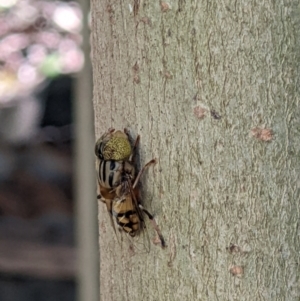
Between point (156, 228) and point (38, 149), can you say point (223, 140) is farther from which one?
point (38, 149)

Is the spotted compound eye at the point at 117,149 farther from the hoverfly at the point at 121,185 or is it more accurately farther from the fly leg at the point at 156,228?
the fly leg at the point at 156,228

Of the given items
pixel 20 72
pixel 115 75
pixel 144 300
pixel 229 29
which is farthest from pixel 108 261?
pixel 20 72

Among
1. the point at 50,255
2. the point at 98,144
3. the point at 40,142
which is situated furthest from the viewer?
the point at 40,142

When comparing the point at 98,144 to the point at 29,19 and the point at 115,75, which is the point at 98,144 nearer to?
the point at 115,75

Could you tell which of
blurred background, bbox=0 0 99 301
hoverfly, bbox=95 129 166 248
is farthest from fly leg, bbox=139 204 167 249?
blurred background, bbox=0 0 99 301

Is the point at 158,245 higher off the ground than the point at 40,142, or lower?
lower

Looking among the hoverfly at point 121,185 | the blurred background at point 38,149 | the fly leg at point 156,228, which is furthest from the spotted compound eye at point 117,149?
the blurred background at point 38,149
